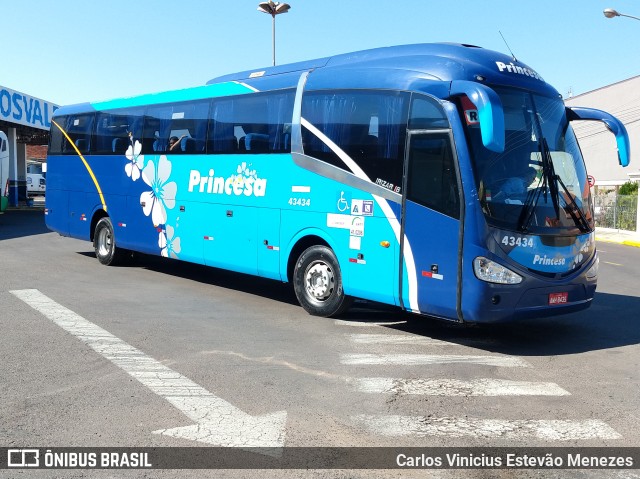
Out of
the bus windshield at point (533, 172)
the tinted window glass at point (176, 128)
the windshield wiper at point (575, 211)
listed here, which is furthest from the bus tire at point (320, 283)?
the tinted window glass at point (176, 128)

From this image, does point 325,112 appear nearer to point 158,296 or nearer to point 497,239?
point 497,239

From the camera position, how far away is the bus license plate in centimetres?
807

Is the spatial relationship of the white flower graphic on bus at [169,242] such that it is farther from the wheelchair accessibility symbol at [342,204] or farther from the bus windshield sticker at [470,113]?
the bus windshield sticker at [470,113]

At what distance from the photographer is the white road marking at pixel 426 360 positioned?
7.43m

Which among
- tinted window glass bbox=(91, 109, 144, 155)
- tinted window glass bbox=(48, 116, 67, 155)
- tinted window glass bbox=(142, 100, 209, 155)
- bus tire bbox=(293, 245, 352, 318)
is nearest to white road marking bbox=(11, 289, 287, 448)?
bus tire bbox=(293, 245, 352, 318)

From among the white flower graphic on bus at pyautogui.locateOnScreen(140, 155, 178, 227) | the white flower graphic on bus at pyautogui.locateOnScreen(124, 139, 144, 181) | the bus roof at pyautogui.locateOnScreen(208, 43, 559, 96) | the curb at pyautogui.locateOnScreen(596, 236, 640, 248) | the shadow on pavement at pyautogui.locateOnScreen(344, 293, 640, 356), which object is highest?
the bus roof at pyautogui.locateOnScreen(208, 43, 559, 96)

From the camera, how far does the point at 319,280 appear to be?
9.84 metres

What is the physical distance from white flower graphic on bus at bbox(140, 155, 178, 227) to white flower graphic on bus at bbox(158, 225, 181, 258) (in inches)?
8.3

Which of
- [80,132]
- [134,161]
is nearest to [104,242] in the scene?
[134,161]

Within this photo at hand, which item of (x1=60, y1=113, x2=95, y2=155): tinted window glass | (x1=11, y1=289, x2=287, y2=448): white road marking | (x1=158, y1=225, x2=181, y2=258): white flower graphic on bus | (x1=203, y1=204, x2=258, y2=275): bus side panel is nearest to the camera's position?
(x1=11, y1=289, x2=287, y2=448): white road marking

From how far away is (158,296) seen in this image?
1134 centimetres

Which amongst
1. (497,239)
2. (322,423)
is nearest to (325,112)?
(497,239)

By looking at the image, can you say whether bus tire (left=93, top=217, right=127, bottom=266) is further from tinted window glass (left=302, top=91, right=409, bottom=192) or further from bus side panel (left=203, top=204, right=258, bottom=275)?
tinted window glass (left=302, top=91, right=409, bottom=192)

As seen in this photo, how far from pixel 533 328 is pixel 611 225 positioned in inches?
1102
